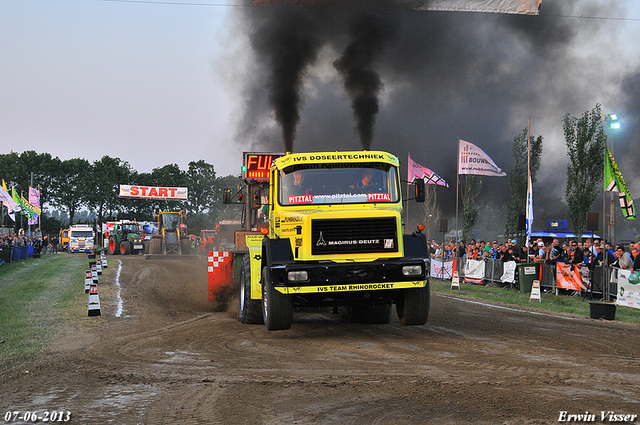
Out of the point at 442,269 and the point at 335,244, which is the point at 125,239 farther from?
the point at 335,244

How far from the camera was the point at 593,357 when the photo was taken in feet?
28.0

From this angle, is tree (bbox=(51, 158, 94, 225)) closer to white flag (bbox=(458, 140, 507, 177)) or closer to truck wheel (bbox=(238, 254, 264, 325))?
white flag (bbox=(458, 140, 507, 177))

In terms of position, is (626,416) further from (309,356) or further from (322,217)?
(322,217)

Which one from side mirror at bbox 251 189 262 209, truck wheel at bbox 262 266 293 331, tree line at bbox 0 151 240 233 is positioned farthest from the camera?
tree line at bbox 0 151 240 233

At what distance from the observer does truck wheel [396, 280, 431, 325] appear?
1019 cm

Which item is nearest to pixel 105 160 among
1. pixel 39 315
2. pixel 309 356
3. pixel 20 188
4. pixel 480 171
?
pixel 20 188

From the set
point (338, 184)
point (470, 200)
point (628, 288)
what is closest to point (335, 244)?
point (338, 184)

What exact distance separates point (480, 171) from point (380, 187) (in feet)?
64.6

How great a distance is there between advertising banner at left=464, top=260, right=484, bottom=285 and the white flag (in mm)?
4949

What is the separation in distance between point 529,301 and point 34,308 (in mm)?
13043

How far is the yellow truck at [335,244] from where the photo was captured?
9469 mm

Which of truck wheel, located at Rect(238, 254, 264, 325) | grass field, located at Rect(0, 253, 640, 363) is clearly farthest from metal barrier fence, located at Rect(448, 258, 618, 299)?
truck wheel, located at Rect(238, 254, 264, 325)

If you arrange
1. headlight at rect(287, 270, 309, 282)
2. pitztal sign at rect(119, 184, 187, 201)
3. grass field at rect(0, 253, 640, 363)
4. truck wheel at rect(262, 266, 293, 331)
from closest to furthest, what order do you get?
headlight at rect(287, 270, 309, 282) → truck wheel at rect(262, 266, 293, 331) → grass field at rect(0, 253, 640, 363) → pitztal sign at rect(119, 184, 187, 201)

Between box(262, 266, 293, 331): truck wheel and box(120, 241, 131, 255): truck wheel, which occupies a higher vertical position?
box(262, 266, 293, 331): truck wheel
